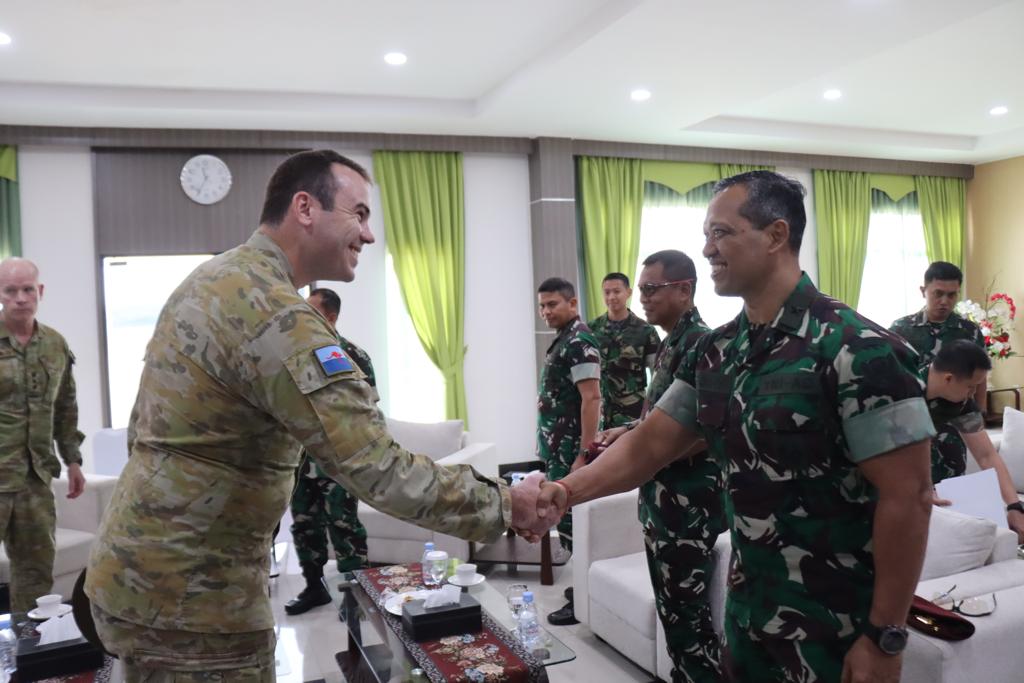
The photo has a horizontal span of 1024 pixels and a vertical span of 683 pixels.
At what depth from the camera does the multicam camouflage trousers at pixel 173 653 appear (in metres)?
1.44

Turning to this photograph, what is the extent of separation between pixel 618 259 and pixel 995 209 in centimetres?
490

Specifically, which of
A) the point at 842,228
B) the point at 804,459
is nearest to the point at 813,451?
the point at 804,459

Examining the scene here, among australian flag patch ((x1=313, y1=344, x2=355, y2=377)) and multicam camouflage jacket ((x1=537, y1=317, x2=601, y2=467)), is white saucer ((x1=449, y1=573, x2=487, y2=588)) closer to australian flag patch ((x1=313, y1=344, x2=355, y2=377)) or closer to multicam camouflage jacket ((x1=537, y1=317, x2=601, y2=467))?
multicam camouflage jacket ((x1=537, y1=317, x2=601, y2=467))

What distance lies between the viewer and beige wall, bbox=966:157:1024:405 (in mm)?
8891

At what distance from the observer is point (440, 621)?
8.52ft

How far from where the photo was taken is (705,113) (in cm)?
640

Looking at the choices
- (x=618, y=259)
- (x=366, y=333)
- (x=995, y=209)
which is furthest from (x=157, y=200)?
(x=995, y=209)

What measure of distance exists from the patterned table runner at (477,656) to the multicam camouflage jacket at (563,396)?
1292mm

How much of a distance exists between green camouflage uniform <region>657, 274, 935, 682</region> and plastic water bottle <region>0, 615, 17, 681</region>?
214cm

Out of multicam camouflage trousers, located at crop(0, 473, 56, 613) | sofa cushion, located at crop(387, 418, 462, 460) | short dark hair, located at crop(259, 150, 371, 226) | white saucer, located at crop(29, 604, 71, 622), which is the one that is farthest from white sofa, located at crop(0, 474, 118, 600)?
short dark hair, located at crop(259, 150, 371, 226)

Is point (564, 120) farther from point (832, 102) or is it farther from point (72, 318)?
point (72, 318)

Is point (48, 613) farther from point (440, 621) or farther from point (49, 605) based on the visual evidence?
point (440, 621)

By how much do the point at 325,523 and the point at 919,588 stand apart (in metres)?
2.65

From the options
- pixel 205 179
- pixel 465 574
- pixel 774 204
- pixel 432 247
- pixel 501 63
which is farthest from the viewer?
pixel 432 247
